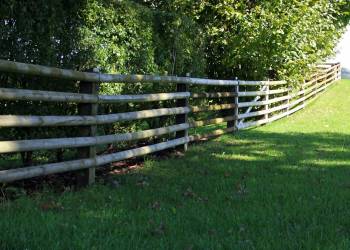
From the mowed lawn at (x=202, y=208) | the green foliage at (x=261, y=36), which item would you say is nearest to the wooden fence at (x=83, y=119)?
the mowed lawn at (x=202, y=208)

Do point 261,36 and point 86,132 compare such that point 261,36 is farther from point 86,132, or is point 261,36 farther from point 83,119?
point 83,119

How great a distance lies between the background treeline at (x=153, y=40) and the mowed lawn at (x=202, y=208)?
4.67 ft

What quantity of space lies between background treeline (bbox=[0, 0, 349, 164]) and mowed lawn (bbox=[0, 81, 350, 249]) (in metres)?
1.42

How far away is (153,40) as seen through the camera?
10203 millimetres

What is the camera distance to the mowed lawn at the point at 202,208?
3.94m

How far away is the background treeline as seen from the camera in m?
6.25

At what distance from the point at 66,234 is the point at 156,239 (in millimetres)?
701

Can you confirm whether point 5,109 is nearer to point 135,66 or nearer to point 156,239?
Result: point 156,239

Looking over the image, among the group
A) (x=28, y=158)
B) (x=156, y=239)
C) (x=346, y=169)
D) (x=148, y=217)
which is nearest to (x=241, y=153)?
(x=346, y=169)

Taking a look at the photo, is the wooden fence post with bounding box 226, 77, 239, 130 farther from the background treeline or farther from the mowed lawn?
the mowed lawn

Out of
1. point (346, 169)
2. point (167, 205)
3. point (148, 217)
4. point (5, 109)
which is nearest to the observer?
point (148, 217)

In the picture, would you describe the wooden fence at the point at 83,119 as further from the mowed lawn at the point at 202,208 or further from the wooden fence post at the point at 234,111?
the wooden fence post at the point at 234,111

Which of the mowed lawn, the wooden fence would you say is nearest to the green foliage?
the wooden fence

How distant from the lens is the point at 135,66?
30.5ft
